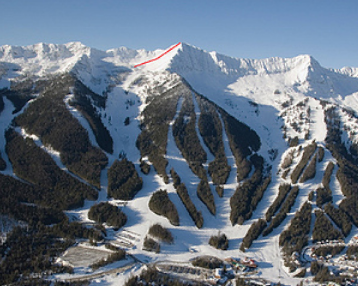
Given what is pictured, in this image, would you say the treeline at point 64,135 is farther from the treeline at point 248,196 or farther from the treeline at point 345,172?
the treeline at point 345,172

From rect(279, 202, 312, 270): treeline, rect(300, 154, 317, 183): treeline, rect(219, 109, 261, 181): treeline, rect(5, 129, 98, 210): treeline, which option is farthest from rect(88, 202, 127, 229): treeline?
rect(300, 154, 317, 183): treeline

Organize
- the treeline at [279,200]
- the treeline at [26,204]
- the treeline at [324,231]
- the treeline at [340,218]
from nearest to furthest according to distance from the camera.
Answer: the treeline at [26,204], the treeline at [324,231], the treeline at [340,218], the treeline at [279,200]

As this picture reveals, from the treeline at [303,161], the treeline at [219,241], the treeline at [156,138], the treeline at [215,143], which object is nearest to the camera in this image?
the treeline at [219,241]

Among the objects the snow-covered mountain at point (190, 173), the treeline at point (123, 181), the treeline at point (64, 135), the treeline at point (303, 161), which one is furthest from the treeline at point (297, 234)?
the treeline at point (64, 135)

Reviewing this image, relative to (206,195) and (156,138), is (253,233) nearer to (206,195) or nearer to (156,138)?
(206,195)

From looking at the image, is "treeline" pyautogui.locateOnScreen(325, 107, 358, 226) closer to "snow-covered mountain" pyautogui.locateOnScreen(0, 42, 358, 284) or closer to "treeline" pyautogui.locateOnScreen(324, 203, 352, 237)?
"snow-covered mountain" pyautogui.locateOnScreen(0, 42, 358, 284)

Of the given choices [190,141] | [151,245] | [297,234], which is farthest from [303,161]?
[151,245]
